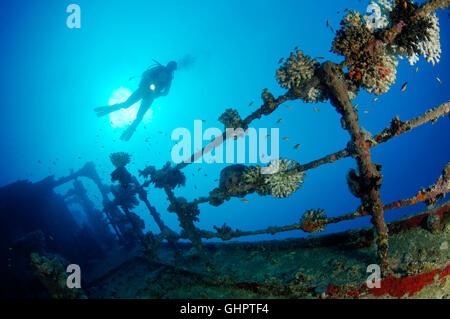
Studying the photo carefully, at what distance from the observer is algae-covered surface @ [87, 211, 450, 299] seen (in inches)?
121

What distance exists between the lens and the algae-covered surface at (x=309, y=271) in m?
3.08

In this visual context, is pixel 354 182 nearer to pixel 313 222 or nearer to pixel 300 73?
pixel 313 222

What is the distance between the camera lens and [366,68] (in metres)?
2.98

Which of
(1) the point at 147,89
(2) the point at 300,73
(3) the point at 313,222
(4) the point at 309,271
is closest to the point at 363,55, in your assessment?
(2) the point at 300,73

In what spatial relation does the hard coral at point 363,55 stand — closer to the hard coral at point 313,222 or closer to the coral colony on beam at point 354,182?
the coral colony on beam at point 354,182

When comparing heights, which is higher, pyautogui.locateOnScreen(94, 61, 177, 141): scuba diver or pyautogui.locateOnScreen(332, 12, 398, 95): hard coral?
pyautogui.locateOnScreen(94, 61, 177, 141): scuba diver

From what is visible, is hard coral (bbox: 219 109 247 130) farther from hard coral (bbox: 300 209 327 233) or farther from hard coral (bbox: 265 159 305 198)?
hard coral (bbox: 300 209 327 233)

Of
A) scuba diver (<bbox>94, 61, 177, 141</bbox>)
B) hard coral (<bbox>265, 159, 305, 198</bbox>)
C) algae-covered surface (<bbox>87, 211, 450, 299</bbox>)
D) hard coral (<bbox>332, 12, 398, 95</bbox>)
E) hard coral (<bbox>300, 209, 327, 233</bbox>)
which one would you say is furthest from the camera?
scuba diver (<bbox>94, 61, 177, 141</bbox>)

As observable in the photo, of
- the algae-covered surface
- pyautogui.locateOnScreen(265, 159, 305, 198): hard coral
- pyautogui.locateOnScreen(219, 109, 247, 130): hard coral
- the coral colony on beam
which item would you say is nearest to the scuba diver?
the algae-covered surface

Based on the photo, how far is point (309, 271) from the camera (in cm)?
410

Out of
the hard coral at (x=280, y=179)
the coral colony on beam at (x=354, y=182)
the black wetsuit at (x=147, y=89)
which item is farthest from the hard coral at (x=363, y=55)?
the black wetsuit at (x=147, y=89)

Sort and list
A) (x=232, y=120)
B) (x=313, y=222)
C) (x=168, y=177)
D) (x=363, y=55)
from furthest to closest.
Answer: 1. (x=168, y=177)
2. (x=232, y=120)
3. (x=313, y=222)
4. (x=363, y=55)
